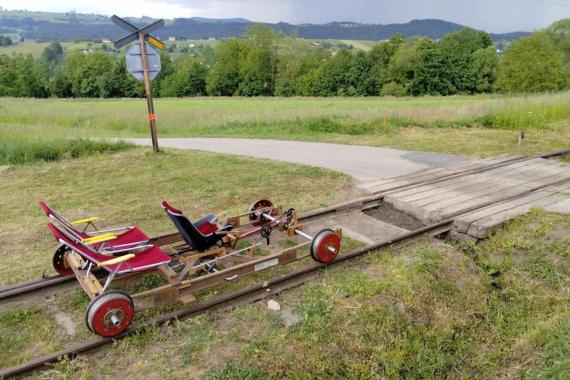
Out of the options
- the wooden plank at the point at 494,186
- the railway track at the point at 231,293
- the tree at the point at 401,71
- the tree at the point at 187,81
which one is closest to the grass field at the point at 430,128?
the wooden plank at the point at 494,186

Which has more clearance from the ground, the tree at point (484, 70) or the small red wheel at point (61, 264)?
the small red wheel at point (61, 264)

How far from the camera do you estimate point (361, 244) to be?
638 cm

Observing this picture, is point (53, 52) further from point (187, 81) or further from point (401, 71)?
point (401, 71)

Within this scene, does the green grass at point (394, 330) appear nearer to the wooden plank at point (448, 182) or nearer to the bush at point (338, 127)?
the wooden plank at point (448, 182)

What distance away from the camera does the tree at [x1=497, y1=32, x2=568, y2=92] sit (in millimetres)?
51875

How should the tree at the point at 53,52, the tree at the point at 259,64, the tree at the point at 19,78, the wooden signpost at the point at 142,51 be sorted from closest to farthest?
the wooden signpost at the point at 142,51 → the tree at the point at 19,78 → the tree at the point at 259,64 → the tree at the point at 53,52

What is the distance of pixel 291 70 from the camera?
77.2 m

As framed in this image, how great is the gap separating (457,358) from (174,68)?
296 ft

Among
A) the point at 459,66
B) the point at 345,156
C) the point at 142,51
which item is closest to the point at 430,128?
the point at 345,156

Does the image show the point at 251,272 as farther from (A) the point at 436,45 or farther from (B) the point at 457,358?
(A) the point at 436,45

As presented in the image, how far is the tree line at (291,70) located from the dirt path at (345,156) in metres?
51.3

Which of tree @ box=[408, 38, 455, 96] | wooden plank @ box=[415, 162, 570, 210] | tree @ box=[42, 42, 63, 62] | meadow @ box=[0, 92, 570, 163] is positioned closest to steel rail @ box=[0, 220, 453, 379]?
wooden plank @ box=[415, 162, 570, 210]

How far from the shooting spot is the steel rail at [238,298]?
3830 millimetres

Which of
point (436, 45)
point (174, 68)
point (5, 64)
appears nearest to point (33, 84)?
point (5, 64)
